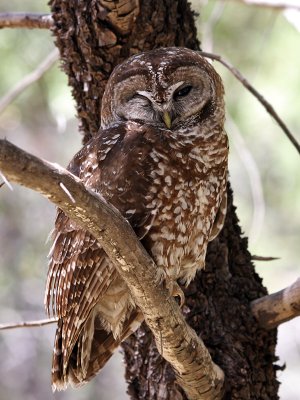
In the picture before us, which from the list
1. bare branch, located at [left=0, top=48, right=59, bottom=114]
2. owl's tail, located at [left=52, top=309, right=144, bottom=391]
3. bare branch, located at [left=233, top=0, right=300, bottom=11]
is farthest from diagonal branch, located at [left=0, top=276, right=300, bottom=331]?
bare branch, located at [left=233, top=0, right=300, bottom=11]

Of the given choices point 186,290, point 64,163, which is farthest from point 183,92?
point 64,163

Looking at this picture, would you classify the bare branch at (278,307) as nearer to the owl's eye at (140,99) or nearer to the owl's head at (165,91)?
the owl's head at (165,91)

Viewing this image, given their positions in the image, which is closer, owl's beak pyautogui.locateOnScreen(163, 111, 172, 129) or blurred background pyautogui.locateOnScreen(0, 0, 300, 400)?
owl's beak pyautogui.locateOnScreen(163, 111, 172, 129)

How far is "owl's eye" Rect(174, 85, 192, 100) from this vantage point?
3.37 metres

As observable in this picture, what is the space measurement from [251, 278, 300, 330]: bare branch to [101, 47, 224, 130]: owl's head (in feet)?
2.49

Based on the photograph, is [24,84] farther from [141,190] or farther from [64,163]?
[64,163]

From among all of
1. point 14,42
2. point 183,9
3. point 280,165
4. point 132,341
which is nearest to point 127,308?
point 132,341

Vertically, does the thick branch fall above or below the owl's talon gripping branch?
below

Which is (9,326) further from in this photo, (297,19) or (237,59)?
(237,59)

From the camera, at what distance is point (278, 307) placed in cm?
347

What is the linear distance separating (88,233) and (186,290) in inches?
26.7

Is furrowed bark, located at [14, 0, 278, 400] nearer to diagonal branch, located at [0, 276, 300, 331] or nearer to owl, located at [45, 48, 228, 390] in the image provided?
diagonal branch, located at [0, 276, 300, 331]

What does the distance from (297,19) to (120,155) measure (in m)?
1.69

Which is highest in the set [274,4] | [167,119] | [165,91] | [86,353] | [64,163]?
[64,163]
